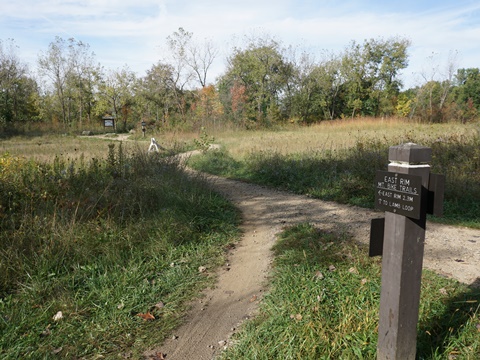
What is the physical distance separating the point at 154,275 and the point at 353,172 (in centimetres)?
576

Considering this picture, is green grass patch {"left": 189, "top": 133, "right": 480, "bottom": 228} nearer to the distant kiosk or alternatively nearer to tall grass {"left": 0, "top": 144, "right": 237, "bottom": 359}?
tall grass {"left": 0, "top": 144, "right": 237, "bottom": 359}

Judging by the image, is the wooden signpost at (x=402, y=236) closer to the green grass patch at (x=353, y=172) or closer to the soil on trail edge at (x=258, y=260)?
the soil on trail edge at (x=258, y=260)

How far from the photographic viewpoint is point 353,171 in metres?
8.68

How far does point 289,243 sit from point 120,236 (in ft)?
7.36

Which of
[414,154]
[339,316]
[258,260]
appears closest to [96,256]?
[258,260]

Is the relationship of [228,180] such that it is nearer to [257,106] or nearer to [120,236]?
[120,236]

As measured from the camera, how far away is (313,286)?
146 inches

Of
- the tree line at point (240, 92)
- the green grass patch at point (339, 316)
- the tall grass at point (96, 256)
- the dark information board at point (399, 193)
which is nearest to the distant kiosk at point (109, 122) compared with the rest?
the tree line at point (240, 92)

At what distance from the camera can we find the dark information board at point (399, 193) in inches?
87.9

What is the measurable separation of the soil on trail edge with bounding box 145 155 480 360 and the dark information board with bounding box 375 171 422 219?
186cm

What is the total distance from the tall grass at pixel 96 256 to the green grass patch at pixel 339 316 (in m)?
0.92

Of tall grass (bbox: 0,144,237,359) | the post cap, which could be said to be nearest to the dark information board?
the post cap

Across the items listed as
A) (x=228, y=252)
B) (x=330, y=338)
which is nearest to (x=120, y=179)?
(x=228, y=252)

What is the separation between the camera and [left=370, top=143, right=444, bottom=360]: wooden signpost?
2299 mm
